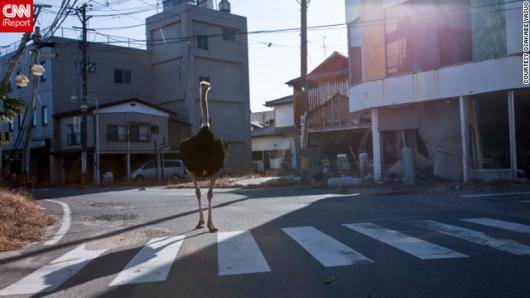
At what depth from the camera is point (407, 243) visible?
7836mm

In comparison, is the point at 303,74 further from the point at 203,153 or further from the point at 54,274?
the point at 54,274

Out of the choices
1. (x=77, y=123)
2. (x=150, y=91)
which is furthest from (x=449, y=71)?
(x=150, y=91)

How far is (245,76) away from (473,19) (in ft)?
95.1

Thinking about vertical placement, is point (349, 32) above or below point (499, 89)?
above

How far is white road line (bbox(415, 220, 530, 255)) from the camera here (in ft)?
23.8

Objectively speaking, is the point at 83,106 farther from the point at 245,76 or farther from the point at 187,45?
the point at 245,76

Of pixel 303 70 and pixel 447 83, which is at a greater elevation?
pixel 303 70

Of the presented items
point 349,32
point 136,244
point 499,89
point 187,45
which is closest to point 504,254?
point 136,244

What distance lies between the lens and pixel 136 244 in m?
8.64

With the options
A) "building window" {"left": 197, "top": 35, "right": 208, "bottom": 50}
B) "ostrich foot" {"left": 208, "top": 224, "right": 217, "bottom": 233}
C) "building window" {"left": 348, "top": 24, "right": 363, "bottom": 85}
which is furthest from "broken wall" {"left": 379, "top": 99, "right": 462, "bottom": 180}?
"building window" {"left": 197, "top": 35, "right": 208, "bottom": 50}

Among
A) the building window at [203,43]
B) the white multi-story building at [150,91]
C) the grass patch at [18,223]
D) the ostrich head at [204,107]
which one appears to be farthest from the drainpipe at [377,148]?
the building window at [203,43]

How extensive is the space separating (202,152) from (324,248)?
3.21 m

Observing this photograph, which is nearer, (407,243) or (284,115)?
(407,243)

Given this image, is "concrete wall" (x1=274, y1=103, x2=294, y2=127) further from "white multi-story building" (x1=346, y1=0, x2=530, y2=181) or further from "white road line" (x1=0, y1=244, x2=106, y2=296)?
"white road line" (x1=0, y1=244, x2=106, y2=296)
